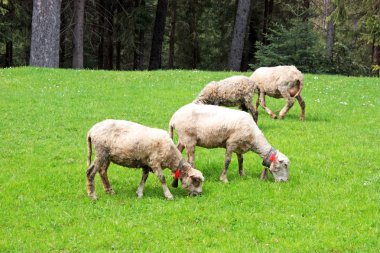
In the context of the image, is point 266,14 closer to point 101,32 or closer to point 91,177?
point 101,32

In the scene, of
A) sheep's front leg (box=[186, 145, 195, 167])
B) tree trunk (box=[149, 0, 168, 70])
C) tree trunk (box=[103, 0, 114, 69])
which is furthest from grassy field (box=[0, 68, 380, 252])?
tree trunk (box=[103, 0, 114, 69])

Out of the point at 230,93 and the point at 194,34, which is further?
the point at 194,34

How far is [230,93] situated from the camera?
14367mm

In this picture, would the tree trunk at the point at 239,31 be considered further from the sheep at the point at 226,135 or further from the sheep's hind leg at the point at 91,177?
the sheep's hind leg at the point at 91,177

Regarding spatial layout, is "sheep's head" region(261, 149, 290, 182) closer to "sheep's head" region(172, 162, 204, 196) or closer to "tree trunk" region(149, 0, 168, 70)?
"sheep's head" region(172, 162, 204, 196)

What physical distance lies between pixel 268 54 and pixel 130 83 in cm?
1029

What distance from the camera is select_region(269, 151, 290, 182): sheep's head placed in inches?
436

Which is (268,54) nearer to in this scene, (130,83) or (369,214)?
(130,83)

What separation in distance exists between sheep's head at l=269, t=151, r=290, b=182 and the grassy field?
0.64 feet

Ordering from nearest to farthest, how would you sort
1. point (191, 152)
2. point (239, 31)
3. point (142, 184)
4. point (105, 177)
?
point (142, 184) < point (105, 177) < point (191, 152) < point (239, 31)

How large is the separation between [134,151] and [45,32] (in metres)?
18.5

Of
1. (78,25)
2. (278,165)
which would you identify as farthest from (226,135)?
(78,25)

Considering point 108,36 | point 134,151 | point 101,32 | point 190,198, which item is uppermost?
point 101,32

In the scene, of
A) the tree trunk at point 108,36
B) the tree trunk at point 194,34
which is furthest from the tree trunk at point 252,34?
the tree trunk at point 108,36
